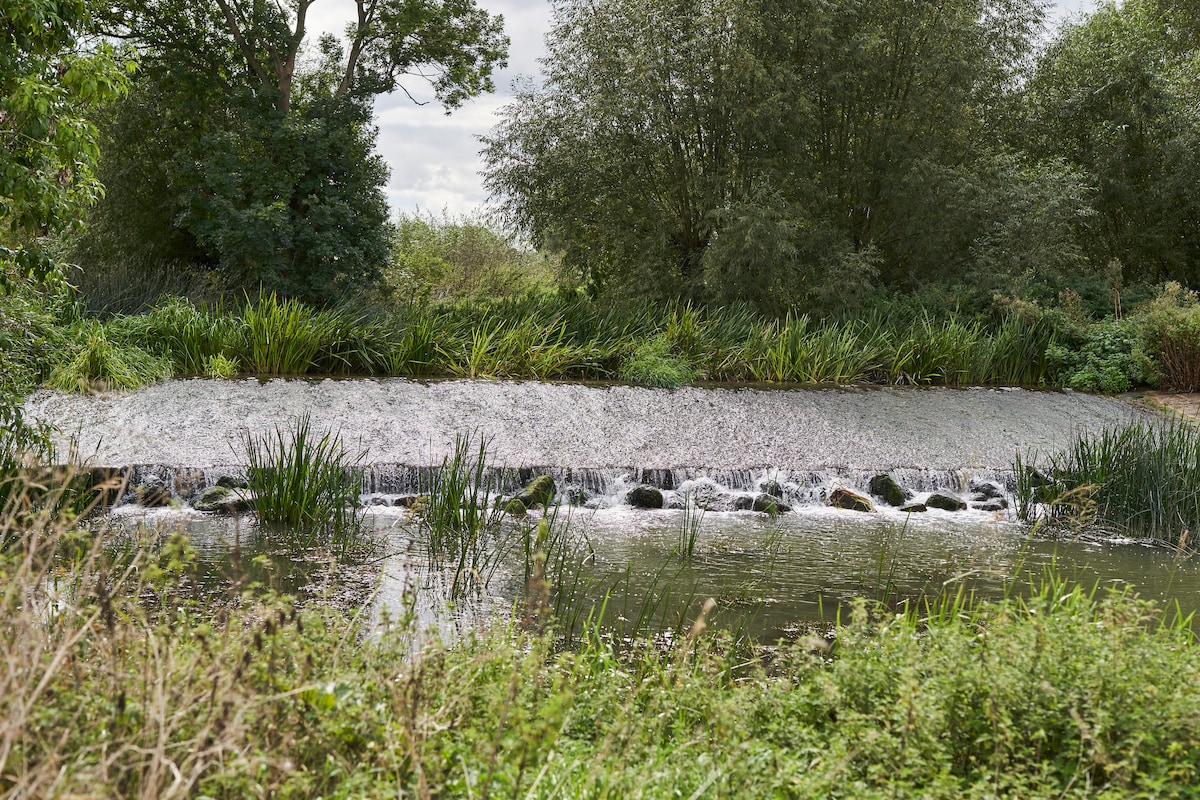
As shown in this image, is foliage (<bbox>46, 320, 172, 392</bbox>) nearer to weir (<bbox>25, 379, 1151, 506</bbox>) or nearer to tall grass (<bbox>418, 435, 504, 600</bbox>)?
weir (<bbox>25, 379, 1151, 506</bbox>)

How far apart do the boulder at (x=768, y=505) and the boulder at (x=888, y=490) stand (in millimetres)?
955

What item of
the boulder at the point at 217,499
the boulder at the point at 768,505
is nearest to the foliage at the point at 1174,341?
the boulder at the point at 768,505

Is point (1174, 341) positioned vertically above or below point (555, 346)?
above

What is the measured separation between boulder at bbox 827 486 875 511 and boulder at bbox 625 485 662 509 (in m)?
1.54

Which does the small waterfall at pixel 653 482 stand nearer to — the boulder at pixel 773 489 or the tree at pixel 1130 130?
the boulder at pixel 773 489

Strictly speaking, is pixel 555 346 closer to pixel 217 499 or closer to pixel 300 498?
pixel 217 499

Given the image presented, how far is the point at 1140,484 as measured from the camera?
275 inches

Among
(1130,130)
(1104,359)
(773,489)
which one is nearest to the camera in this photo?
(773,489)

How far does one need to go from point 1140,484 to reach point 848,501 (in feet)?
7.32

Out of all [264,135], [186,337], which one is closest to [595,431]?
[186,337]

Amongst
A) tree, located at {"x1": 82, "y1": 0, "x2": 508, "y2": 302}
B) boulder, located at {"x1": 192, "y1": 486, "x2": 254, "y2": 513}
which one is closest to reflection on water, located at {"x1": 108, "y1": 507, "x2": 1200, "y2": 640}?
boulder, located at {"x1": 192, "y1": 486, "x2": 254, "y2": 513}

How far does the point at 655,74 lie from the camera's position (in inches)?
605

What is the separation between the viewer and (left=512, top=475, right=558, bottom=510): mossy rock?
25.2 feet

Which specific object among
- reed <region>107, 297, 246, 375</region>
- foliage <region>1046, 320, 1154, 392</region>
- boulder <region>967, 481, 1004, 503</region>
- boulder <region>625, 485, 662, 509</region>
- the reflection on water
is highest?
foliage <region>1046, 320, 1154, 392</region>
